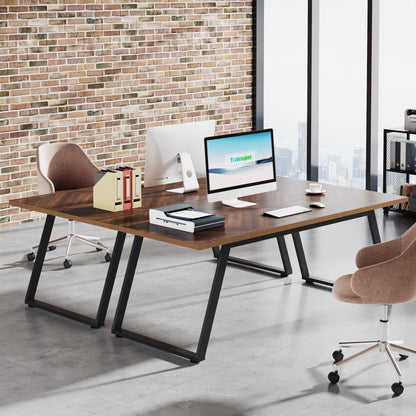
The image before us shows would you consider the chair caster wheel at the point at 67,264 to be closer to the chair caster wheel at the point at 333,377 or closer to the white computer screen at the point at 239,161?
the white computer screen at the point at 239,161

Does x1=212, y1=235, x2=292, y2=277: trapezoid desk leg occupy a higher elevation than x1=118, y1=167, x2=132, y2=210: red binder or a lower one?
lower

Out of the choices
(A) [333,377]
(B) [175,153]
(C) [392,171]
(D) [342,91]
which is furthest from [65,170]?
(A) [333,377]

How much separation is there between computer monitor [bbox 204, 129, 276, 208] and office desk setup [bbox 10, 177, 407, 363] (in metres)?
0.11

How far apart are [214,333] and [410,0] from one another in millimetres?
4556

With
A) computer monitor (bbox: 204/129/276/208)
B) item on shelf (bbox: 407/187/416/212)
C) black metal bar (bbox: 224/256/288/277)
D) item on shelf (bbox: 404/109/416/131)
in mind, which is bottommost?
black metal bar (bbox: 224/256/288/277)

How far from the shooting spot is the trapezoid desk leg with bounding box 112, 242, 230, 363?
187 inches

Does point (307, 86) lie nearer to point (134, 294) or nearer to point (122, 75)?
point (122, 75)

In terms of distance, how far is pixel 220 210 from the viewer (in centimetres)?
540

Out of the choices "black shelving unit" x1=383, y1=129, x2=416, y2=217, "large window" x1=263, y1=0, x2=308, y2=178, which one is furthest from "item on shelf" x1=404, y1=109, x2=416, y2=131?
"large window" x1=263, y1=0, x2=308, y2=178

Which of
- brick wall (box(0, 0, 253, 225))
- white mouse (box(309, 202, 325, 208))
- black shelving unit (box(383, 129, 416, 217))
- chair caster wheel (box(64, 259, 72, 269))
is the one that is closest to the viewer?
white mouse (box(309, 202, 325, 208))

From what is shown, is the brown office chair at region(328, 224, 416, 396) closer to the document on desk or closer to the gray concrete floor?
the gray concrete floor

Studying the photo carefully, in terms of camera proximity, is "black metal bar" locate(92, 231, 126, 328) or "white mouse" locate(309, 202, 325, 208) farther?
"white mouse" locate(309, 202, 325, 208)

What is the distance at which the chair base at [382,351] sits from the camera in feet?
14.1

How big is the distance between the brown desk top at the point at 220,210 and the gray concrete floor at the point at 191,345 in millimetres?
661
